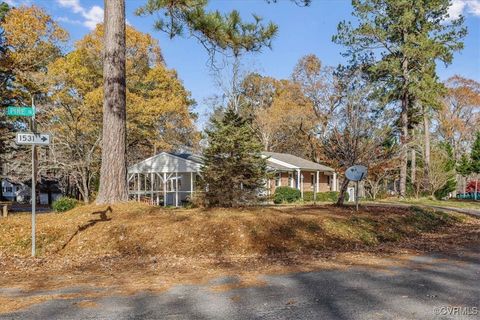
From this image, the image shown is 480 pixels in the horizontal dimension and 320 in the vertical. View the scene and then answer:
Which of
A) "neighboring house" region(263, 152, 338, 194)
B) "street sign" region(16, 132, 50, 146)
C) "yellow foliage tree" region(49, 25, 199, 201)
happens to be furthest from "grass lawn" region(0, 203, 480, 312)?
"neighboring house" region(263, 152, 338, 194)

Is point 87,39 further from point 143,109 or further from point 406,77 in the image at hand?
point 406,77

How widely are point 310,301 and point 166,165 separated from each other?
2469 cm

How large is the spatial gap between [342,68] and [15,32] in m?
20.9

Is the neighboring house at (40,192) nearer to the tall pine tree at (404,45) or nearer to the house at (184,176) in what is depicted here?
the house at (184,176)

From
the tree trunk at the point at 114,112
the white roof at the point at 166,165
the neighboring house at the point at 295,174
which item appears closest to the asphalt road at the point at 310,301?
the tree trunk at the point at 114,112

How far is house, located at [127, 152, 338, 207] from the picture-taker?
2822cm

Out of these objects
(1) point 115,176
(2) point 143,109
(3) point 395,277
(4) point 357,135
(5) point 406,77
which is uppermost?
(5) point 406,77

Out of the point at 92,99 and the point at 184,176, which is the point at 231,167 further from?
the point at 184,176

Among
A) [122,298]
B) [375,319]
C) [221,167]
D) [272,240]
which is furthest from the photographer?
[221,167]

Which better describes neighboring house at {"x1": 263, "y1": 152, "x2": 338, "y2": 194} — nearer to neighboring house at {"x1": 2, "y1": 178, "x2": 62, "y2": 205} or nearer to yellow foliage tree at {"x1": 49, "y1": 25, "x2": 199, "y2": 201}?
yellow foliage tree at {"x1": 49, "y1": 25, "x2": 199, "y2": 201}

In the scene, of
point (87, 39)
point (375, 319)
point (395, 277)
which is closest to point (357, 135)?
point (395, 277)

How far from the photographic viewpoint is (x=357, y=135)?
→ 14312 millimetres

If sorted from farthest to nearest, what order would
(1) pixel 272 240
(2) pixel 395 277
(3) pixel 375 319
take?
1. (1) pixel 272 240
2. (2) pixel 395 277
3. (3) pixel 375 319

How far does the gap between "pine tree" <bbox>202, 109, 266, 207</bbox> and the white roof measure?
8171mm
